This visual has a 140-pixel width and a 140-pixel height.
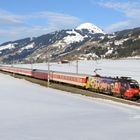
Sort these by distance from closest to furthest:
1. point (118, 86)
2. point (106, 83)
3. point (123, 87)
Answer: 1. point (123, 87)
2. point (118, 86)
3. point (106, 83)

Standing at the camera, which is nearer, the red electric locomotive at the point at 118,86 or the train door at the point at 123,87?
the red electric locomotive at the point at 118,86

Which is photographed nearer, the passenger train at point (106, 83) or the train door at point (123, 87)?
the passenger train at point (106, 83)

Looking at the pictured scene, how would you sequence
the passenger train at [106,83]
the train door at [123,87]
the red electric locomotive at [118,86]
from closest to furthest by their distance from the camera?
the red electric locomotive at [118,86] → the passenger train at [106,83] → the train door at [123,87]

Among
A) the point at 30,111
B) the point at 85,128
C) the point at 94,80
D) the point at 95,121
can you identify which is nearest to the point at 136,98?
the point at 94,80

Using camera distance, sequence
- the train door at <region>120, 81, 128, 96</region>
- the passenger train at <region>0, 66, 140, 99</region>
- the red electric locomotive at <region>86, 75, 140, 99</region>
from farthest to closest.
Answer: the train door at <region>120, 81, 128, 96</region> < the passenger train at <region>0, 66, 140, 99</region> < the red electric locomotive at <region>86, 75, 140, 99</region>

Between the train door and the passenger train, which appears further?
the train door

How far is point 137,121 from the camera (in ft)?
83.7

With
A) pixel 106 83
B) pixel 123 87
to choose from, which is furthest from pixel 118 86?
pixel 106 83

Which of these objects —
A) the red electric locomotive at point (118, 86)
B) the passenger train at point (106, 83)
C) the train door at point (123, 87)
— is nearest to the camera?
the red electric locomotive at point (118, 86)

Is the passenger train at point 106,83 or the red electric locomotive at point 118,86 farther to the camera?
the passenger train at point 106,83

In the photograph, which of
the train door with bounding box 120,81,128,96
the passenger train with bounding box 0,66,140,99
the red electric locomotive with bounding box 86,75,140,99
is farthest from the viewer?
the train door with bounding box 120,81,128,96

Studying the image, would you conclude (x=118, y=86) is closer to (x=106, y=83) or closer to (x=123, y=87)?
(x=123, y=87)

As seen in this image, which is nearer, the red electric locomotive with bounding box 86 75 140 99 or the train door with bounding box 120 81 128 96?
the red electric locomotive with bounding box 86 75 140 99

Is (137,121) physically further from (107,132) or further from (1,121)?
(1,121)
